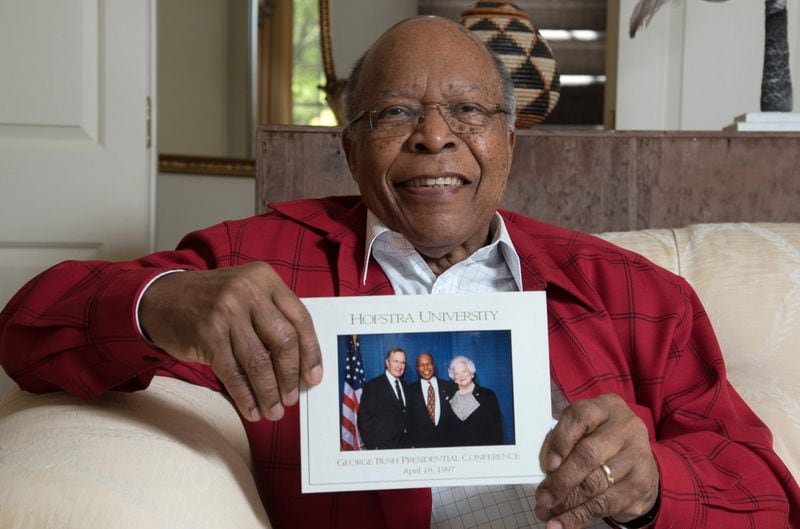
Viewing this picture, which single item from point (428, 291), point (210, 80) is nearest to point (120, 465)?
point (428, 291)

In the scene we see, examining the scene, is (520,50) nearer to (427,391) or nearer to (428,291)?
(428,291)

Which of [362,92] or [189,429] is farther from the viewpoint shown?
[362,92]

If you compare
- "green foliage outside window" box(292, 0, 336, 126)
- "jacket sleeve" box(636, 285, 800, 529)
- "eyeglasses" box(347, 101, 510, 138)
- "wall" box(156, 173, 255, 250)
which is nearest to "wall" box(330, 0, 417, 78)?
"green foliage outside window" box(292, 0, 336, 126)

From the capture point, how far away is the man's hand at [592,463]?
98 cm

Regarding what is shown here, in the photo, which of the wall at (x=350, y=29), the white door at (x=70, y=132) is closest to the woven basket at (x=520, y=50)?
the white door at (x=70, y=132)

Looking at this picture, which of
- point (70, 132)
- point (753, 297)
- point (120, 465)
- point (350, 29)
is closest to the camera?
point (120, 465)

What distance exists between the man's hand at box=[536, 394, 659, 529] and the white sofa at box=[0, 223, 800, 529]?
0.32 m

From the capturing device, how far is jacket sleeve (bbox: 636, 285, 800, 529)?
108 cm

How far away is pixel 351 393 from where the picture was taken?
1.01 metres

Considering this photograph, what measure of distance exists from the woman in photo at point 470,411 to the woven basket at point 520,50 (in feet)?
3.55

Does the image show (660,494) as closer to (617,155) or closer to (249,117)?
(617,155)

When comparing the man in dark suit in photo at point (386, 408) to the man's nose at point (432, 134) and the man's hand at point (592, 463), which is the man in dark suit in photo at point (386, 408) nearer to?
the man's hand at point (592, 463)

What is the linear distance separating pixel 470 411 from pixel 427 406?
45 mm

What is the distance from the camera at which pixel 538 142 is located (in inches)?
76.6
